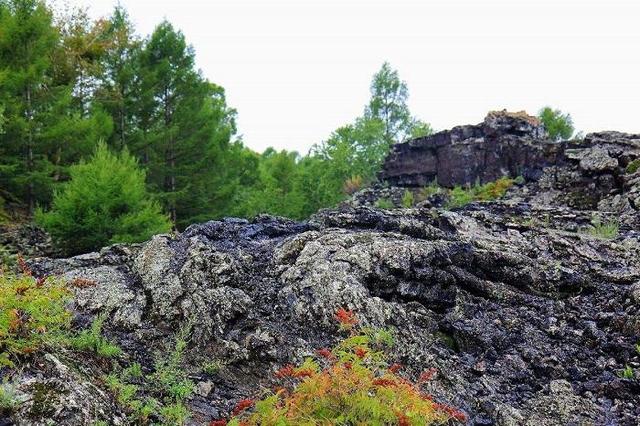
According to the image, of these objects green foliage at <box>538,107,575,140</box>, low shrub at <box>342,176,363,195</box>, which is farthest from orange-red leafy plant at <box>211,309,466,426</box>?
green foliage at <box>538,107,575,140</box>

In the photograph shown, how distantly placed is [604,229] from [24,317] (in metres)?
10.1

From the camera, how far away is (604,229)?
33.8 ft

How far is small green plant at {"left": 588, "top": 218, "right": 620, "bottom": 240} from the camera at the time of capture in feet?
32.6

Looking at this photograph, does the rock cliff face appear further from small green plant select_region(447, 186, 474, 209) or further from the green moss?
small green plant select_region(447, 186, 474, 209)

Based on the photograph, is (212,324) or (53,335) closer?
(53,335)

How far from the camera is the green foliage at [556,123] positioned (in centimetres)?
3584

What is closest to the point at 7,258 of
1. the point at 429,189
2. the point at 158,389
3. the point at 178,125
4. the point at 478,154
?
the point at 158,389

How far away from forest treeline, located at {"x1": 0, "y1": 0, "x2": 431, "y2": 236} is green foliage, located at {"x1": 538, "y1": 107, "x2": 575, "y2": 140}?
13665 mm

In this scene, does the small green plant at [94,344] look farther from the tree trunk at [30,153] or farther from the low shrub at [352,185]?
the low shrub at [352,185]

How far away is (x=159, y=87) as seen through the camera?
23.4 meters

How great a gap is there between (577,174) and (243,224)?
447 inches

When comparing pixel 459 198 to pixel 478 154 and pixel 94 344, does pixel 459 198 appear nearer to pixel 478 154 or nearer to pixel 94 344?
pixel 478 154

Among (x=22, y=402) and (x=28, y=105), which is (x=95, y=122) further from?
(x=22, y=402)

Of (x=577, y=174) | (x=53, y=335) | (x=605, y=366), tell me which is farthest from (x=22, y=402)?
(x=577, y=174)
